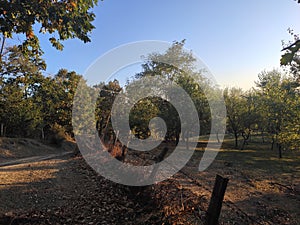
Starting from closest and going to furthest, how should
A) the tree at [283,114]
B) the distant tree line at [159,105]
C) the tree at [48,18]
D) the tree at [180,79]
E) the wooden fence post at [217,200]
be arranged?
the wooden fence post at [217,200], the tree at [48,18], the tree at [283,114], the distant tree line at [159,105], the tree at [180,79]

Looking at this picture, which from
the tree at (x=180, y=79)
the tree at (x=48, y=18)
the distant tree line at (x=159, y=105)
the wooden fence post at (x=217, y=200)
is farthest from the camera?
the tree at (x=180, y=79)

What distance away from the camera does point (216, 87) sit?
2281cm

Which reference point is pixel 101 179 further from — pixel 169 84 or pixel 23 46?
pixel 169 84

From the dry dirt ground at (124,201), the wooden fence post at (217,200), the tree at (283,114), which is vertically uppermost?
the tree at (283,114)

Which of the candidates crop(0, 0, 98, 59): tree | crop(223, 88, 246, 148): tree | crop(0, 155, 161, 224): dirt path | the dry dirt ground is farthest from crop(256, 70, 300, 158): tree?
crop(0, 0, 98, 59): tree

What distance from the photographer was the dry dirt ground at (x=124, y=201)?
3.85 meters

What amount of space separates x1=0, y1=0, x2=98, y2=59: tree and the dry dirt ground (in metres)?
3.89

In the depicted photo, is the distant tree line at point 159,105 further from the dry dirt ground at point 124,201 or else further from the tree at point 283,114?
the dry dirt ground at point 124,201

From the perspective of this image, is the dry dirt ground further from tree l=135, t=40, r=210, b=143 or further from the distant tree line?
tree l=135, t=40, r=210, b=143

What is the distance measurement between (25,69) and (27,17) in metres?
15.6

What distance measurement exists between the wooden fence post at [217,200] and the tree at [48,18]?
13.6 feet

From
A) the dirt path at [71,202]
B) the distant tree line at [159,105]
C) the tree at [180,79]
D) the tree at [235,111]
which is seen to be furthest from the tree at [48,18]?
the tree at [235,111]

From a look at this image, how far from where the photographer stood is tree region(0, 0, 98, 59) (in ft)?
12.6

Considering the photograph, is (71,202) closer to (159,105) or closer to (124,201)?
(124,201)
